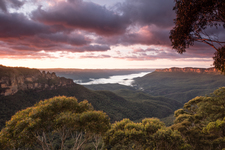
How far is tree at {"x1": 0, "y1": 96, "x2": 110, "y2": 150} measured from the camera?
864 cm

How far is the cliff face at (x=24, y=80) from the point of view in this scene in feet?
246

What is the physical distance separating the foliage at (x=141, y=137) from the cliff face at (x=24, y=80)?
87.0m

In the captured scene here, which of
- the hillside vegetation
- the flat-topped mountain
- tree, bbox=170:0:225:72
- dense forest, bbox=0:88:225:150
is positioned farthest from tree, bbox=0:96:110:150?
the hillside vegetation

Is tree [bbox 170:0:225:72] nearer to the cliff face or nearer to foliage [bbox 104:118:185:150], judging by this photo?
foliage [bbox 104:118:185:150]

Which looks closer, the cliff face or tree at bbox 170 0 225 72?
tree at bbox 170 0 225 72

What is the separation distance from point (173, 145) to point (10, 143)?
16982mm

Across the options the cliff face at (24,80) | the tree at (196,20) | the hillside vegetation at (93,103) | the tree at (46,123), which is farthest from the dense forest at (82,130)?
the cliff face at (24,80)

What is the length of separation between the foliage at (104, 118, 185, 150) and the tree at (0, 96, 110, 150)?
59.1 inches

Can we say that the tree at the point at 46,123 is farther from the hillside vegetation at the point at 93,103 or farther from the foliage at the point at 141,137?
the hillside vegetation at the point at 93,103

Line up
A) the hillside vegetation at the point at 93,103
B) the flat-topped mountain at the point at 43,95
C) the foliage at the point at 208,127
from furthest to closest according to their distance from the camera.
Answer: the flat-topped mountain at the point at 43,95, the hillside vegetation at the point at 93,103, the foliage at the point at 208,127

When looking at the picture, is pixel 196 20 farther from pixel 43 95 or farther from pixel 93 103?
pixel 43 95

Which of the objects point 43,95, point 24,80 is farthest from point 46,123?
point 24,80

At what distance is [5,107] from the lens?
6088 cm

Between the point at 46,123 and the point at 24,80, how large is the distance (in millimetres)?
106581
